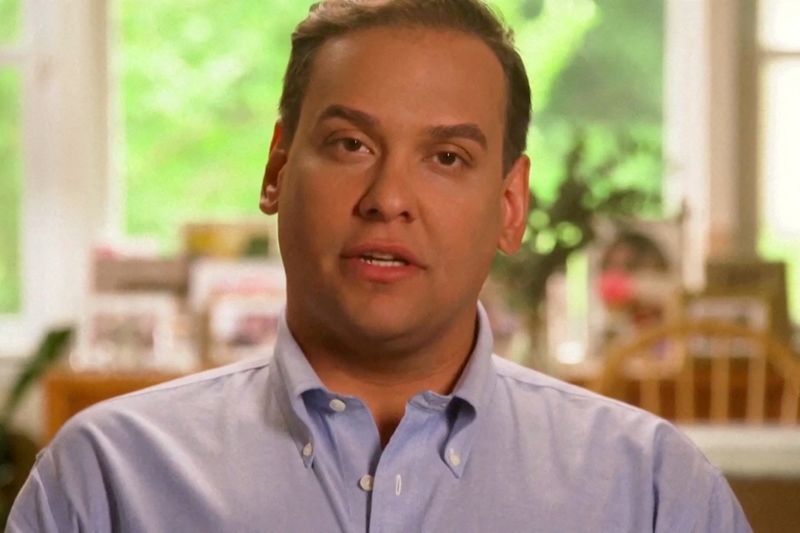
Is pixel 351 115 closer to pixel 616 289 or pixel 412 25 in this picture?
pixel 412 25

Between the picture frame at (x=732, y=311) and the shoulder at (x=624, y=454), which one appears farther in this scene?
the picture frame at (x=732, y=311)

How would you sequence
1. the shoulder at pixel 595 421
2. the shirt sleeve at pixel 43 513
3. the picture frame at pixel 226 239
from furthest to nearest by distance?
the picture frame at pixel 226 239 < the shoulder at pixel 595 421 < the shirt sleeve at pixel 43 513

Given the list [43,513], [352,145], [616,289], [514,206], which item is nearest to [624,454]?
[514,206]

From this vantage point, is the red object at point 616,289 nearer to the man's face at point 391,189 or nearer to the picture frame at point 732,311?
the picture frame at point 732,311

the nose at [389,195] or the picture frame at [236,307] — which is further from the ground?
the nose at [389,195]

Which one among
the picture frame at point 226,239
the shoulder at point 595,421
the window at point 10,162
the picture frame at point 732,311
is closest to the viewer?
the shoulder at point 595,421

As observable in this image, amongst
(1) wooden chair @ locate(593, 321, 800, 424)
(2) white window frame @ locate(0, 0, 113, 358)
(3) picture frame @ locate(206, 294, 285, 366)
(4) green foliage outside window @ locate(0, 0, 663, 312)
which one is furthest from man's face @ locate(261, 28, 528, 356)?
(2) white window frame @ locate(0, 0, 113, 358)

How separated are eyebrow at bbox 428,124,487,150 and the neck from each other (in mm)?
173

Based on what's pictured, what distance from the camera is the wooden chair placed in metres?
3.46

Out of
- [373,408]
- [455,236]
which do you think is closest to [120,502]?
[373,408]

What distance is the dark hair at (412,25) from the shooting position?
1268mm

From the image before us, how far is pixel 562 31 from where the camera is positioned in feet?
12.7

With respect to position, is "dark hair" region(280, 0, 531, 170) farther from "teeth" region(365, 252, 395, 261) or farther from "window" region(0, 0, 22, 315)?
"window" region(0, 0, 22, 315)

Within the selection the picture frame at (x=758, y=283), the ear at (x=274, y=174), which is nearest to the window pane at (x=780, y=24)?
the picture frame at (x=758, y=283)
